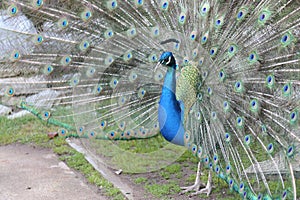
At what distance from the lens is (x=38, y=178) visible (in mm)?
4543

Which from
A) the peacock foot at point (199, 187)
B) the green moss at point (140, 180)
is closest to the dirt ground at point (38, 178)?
the green moss at point (140, 180)

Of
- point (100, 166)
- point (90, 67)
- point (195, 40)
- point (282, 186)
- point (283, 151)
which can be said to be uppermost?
point (195, 40)

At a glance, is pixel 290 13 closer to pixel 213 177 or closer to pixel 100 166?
pixel 213 177

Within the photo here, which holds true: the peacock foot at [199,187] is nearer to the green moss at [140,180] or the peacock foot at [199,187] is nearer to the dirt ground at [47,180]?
the dirt ground at [47,180]

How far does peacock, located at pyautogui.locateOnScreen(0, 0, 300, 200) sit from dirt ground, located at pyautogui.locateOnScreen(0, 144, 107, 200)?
1.63 feet

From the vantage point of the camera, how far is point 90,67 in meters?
4.10

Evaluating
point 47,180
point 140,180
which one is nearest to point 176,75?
point 140,180

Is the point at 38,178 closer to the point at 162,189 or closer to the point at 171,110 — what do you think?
the point at 162,189

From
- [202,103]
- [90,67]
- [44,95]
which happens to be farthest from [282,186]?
[44,95]

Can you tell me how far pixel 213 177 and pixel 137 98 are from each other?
111 cm

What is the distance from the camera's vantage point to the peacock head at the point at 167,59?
3.62 meters

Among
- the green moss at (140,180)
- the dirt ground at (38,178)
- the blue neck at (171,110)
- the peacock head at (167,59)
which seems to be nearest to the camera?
the peacock head at (167,59)

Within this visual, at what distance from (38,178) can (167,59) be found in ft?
6.08

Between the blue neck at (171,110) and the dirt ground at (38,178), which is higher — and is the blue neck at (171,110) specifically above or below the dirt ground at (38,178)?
above
